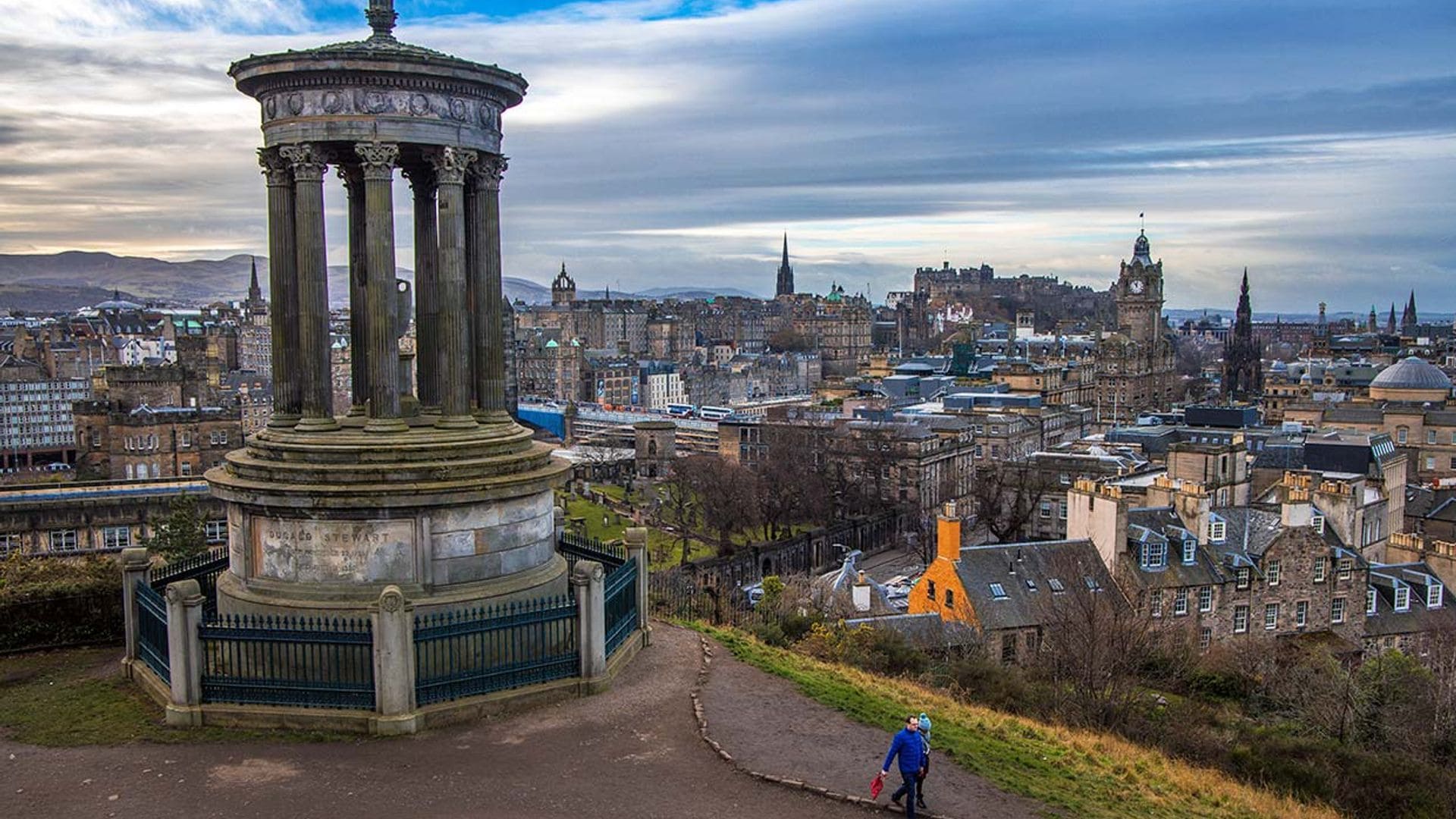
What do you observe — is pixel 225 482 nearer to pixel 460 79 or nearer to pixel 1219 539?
pixel 460 79

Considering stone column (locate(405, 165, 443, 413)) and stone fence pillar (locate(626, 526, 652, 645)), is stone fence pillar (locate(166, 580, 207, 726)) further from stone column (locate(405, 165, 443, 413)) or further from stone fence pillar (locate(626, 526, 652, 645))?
stone fence pillar (locate(626, 526, 652, 645))

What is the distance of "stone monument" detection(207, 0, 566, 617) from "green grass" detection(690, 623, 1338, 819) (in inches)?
171

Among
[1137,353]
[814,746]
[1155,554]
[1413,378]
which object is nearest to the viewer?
[814,746]

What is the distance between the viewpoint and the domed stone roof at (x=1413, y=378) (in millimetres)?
84125

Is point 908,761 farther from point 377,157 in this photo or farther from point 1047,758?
point 377,157

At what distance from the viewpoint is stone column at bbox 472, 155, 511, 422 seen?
18516 mm

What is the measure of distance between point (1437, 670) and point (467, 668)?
1069 inches

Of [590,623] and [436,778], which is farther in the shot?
[590,623]

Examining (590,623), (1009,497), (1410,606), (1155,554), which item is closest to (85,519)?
(590,623)

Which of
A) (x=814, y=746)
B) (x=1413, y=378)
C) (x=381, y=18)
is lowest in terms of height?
(x=814, y=746)

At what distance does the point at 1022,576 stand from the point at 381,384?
75.4ft

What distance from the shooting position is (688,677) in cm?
1689

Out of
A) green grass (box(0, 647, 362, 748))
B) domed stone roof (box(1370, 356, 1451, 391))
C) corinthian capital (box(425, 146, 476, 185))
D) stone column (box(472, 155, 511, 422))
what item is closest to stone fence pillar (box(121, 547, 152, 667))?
green grass (box(0, 647, 362, 748))

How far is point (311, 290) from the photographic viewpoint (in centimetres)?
1733
